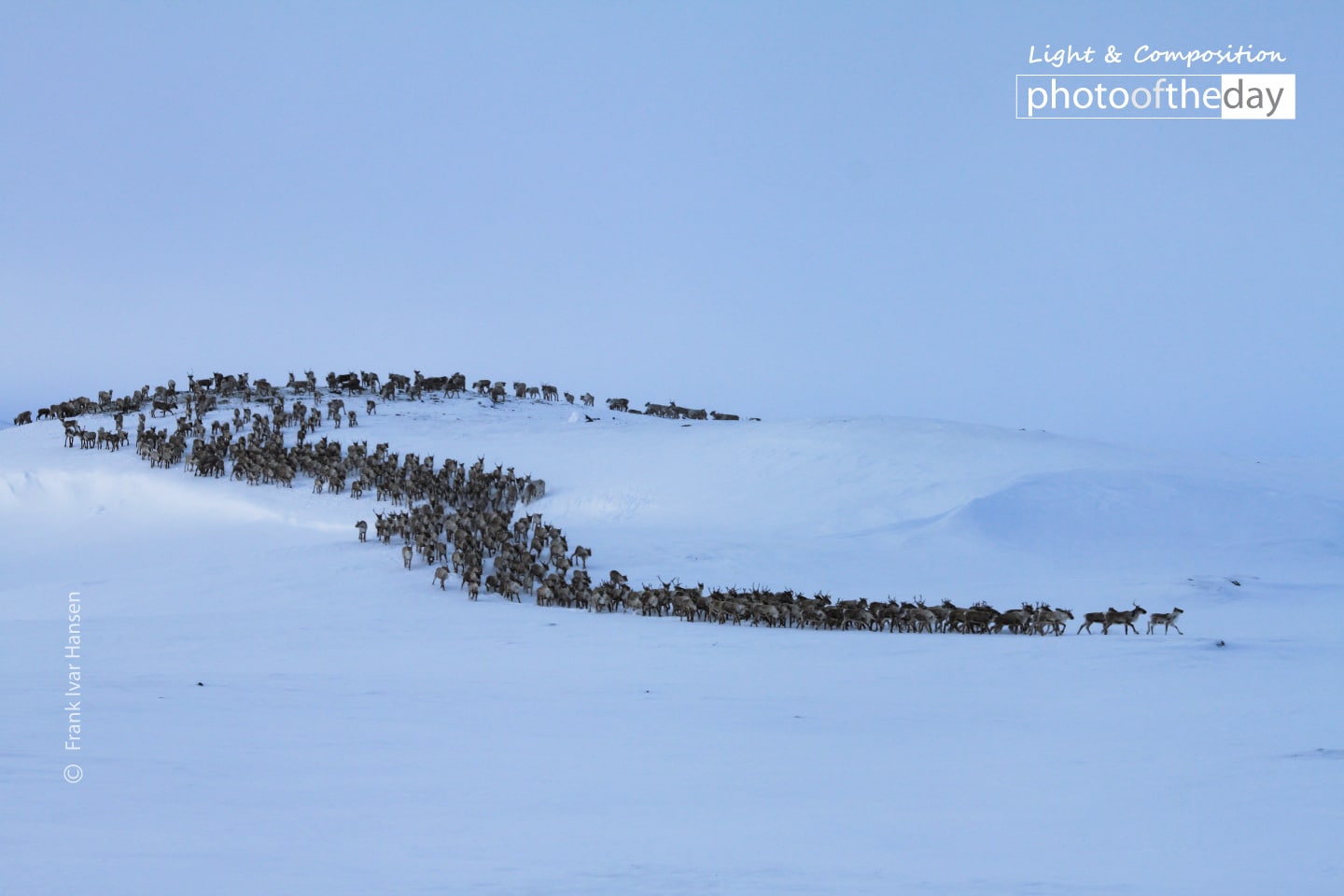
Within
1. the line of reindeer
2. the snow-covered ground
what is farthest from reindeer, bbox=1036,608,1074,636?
the line of reindeer

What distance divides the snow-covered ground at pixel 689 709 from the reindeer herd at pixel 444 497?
85 cm

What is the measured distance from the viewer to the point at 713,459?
30.9 meters

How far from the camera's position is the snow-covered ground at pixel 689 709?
18.4 feet

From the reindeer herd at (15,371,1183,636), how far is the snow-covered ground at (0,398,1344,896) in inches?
33.3

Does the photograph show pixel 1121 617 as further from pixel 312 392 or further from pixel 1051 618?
pixel 312 392

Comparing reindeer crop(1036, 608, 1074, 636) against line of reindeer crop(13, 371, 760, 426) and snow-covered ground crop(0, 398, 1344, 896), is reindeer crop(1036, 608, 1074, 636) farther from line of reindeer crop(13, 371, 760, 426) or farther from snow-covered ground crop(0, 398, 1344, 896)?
line of reindeer crop(13, 371, 760, 426)

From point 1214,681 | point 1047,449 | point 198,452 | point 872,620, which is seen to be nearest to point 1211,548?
point 1047,449

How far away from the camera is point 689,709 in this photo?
10328mm

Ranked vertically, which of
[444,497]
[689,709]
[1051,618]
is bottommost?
[689,709]

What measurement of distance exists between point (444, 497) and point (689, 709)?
17245 mm

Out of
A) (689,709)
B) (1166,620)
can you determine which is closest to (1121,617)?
(1166,620)

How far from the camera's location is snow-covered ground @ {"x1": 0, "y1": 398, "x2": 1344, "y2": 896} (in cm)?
560

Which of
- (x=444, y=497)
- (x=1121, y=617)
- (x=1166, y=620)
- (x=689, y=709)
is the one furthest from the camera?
(x=444, y=497)

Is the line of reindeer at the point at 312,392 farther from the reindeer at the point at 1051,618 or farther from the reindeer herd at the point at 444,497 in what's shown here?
the reindeer at the point at 1051,618
